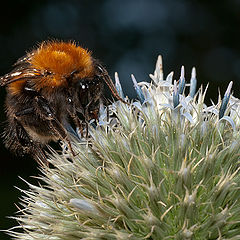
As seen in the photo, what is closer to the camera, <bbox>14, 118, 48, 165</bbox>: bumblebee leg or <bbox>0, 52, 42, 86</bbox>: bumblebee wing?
<bbox>0, 52, 42, 86</bbox>: bumblebee wing

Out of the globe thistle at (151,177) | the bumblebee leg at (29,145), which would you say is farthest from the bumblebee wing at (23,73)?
the globe thistle at (151,177)

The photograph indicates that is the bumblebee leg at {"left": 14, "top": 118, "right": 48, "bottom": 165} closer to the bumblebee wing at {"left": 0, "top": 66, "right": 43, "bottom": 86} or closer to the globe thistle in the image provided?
the globe thistle

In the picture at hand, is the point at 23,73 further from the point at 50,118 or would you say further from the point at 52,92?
the point at 50,118

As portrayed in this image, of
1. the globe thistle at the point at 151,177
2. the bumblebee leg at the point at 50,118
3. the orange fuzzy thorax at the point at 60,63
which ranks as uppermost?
the orange fuzzy thorax at the point at 60,63

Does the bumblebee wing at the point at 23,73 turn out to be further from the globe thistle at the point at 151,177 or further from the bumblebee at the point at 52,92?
the globe thistle at the point at 151,177

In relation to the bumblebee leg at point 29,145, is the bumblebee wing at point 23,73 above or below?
above

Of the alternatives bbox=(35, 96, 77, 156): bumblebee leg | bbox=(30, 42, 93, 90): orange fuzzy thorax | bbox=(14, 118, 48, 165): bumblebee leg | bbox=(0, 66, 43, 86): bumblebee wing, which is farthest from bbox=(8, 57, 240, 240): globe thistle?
bbox=(0, 66, 43, 86): bumblebee wing

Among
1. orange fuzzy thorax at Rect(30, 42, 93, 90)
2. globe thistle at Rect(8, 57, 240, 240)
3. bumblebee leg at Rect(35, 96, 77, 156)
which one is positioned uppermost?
orange fuzzy thorax at Rect(30, 42, 93, 90)

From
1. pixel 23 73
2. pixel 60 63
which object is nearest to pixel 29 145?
pixel 23 73
